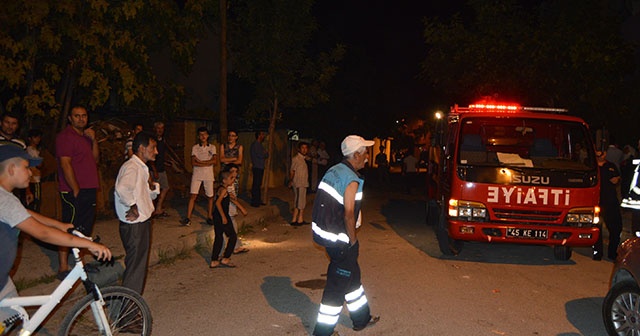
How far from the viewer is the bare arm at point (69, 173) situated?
24.1 ft

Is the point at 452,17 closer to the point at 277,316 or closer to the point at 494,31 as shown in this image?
the point at 494,31

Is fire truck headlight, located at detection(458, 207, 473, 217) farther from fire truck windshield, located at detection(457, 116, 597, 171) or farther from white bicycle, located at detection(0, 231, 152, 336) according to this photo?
white bicycle, located at detection(0, 231, 152, 336)

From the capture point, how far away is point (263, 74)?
17.0m

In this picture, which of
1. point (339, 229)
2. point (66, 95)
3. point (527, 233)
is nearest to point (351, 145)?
point (339, 229)

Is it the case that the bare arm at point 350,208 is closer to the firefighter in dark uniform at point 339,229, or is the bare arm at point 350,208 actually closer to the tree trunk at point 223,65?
the firefighter in dark uniform at point 339,229

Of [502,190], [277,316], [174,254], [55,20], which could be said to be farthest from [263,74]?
[277,316]

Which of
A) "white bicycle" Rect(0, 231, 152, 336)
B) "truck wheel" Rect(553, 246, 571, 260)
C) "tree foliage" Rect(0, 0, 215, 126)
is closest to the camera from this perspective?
"white bicycle" Rect(0, 231, 152, 336)

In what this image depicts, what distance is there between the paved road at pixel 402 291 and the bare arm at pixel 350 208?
1122 millimetres

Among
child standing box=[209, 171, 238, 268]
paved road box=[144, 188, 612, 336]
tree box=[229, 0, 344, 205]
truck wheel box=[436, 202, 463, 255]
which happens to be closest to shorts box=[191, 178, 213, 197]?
paved road box=[144, 188, 612, 336]

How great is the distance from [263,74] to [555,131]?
8.63 m

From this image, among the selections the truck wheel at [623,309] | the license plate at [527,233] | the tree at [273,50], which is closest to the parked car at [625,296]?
the truck wheel at [623,309]

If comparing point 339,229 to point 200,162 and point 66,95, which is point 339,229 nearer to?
point 200,162

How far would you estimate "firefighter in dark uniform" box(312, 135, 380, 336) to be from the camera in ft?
17.8

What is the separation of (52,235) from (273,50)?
43.4ft
